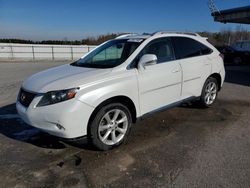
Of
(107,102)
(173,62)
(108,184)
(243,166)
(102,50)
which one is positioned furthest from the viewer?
(102,50)

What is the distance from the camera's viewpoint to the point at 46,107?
10.7ft

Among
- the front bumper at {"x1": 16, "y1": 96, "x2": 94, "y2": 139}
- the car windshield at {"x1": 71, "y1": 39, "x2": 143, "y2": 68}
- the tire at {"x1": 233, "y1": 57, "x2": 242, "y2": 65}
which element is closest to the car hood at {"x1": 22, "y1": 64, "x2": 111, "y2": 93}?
the front bumper at {"x1": 16, "y1": 96, "x2": 94, "y2": 139}

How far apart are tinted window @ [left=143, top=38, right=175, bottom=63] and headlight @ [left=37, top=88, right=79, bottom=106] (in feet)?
5.12

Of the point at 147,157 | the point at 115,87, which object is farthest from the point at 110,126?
the point at 147,157

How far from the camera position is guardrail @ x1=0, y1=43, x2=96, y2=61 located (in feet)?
89.9

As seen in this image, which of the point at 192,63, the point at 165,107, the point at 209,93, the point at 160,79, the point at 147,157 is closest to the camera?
the point at 147,157

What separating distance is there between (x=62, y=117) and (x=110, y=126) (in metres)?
0.81

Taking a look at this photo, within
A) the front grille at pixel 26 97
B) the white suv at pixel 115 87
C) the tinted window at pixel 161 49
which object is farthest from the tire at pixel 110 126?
the tinted window at pixel 161 49

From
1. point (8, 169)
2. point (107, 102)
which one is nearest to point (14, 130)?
point (8, 169)

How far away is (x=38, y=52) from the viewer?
29234mm

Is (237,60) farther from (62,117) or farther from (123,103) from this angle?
(62,117)

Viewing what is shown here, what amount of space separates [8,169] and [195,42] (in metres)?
4.22

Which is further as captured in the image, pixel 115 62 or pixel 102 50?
pixel 102 50

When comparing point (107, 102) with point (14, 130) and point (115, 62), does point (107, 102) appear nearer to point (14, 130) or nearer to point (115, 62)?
point (115, 62)
